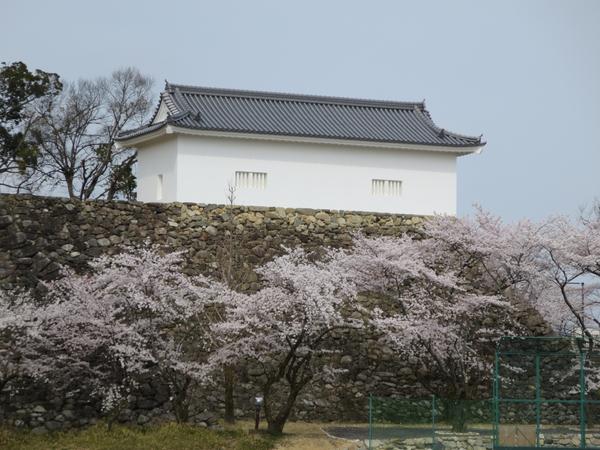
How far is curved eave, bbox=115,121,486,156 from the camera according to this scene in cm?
2617

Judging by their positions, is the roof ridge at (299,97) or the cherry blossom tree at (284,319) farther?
the roof ridge at (299,97)

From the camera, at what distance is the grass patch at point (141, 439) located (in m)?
19.2

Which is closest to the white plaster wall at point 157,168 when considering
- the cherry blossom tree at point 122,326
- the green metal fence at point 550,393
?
the cherry blossom tree at point 122,326

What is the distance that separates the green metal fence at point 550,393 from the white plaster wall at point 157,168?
8.28 m

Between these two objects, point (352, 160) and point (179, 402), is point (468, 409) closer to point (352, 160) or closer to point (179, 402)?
point (179, 402)

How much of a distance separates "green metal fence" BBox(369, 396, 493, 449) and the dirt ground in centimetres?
51

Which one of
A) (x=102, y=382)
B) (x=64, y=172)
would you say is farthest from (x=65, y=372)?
(x=64, y=172)

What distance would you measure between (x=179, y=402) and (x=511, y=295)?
7.62 meters

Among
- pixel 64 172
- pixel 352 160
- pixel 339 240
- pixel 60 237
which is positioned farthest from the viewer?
pixel 64 172

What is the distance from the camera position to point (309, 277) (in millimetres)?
20672

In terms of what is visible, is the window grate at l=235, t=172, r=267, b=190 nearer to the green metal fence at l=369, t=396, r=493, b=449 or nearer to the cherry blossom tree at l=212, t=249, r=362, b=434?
the cherry blossom tree at l=212, t=249, r=362, b=434

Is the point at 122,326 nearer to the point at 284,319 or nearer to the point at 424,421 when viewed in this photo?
the point at 284,319

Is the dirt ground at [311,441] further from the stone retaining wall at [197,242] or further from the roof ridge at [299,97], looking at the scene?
the roof ridge at [299,97]

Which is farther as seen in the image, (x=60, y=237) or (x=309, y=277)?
(x=60, y=237)
